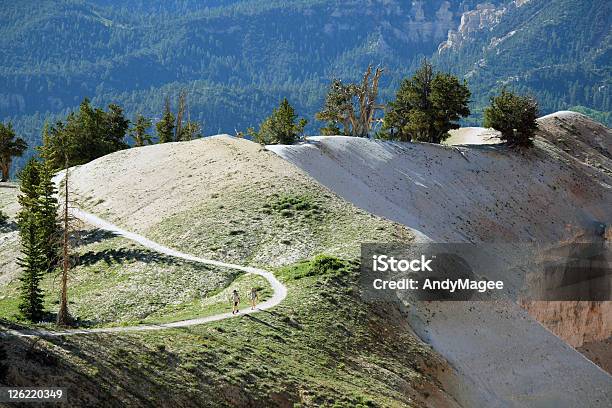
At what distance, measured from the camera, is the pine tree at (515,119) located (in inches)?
4092

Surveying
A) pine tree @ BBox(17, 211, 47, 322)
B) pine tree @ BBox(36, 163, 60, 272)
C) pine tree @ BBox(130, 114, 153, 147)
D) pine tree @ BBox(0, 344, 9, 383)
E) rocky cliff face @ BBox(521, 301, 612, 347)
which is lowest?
rocky cliff face @ BBox(521, 301, 612, 347)

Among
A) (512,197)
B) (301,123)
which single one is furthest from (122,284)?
(512,197)

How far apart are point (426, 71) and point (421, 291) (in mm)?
52206

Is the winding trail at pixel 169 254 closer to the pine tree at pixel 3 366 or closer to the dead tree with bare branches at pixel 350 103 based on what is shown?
the pine tree at pixel 3 366

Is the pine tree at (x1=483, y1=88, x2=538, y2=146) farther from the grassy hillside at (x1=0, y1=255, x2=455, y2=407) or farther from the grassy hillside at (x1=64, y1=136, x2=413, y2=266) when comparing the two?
the grassy hillside at (x1=0, y1=255, x2=455, y2=407)

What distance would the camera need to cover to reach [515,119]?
341 ft

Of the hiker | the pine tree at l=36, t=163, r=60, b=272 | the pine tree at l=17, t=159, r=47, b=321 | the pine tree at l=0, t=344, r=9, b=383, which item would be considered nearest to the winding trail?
the hiker

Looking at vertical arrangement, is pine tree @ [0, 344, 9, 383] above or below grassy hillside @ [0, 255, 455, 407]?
above

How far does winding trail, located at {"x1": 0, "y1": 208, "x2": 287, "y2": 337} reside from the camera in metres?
37.8

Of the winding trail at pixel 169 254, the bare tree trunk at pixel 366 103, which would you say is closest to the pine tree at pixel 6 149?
the winding trail at pixel 169 254

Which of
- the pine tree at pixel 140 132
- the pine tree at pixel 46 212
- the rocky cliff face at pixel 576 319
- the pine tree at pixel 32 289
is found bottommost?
the rocky cliff face at pixel 576 319

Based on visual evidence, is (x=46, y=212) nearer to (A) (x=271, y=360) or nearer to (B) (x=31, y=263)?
(B) (x=31, y=263)

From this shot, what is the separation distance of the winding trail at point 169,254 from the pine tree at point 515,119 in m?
54.0

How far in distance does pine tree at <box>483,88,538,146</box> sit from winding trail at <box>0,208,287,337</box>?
5396cm
